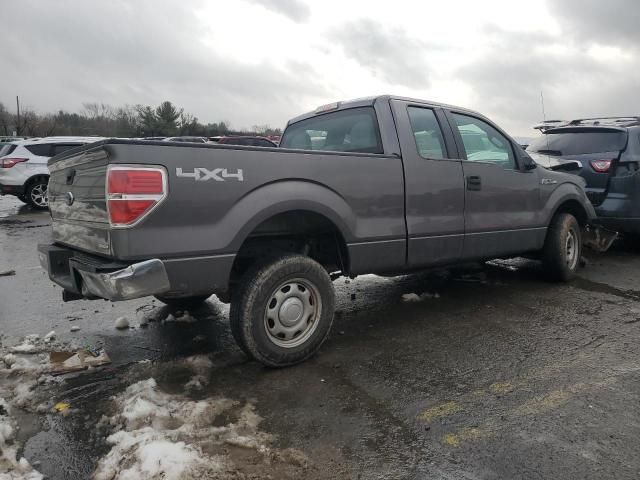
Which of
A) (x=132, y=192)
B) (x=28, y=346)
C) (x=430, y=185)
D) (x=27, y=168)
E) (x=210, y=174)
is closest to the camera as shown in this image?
(x=132, y=192)

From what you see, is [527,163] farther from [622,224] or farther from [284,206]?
[284,206]

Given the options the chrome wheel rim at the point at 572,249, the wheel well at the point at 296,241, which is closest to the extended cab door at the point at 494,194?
the chrome wheel rim at the point at 572,249

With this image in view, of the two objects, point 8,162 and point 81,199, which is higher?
point 8,162

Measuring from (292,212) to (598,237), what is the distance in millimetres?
5316

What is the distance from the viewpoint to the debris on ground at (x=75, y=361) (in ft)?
10.9

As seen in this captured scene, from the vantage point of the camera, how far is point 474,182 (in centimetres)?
436

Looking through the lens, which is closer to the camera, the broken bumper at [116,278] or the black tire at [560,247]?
the broken bumper at [116,278]

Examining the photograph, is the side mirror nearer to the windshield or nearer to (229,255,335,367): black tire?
the windshield

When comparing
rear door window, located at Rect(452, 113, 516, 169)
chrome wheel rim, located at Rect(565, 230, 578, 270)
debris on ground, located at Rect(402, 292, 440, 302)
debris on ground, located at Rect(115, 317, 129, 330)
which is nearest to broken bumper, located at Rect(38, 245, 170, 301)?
debris on ground, located at Rect(115, 317, 129, 330)

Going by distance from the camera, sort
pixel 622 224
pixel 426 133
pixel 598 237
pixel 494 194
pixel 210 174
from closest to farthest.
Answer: pixel 210 174
pixel 426 133
pixel 494 194
pixel 622 224
pixel 598 237

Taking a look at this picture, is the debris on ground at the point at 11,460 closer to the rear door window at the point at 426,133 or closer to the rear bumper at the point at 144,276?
the rear bumper at the point at 144,276

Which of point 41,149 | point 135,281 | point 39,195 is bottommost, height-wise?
point 135,281

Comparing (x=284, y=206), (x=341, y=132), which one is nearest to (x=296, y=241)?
(x=284, y=206)

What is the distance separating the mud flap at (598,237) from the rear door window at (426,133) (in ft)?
11.8
